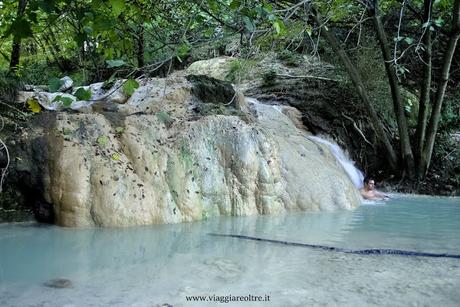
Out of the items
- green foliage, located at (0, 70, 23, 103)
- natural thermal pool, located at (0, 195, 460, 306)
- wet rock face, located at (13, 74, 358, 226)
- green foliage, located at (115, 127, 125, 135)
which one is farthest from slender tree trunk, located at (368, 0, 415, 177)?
green foliage, located at (0, 70, 23, 103)

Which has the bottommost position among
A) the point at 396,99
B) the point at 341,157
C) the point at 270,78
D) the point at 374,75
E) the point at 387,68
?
the point at 341,157

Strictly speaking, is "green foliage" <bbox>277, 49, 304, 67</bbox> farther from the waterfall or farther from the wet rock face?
the wet rock face

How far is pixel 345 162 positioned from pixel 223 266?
591cm

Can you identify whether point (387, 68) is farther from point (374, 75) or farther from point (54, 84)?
point (54, 84)

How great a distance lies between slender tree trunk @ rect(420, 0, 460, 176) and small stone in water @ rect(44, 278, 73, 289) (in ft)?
22.7

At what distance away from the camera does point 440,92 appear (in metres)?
7.83

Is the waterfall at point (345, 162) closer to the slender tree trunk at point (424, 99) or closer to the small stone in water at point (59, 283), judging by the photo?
the slender tree trunk at point (424, 99)

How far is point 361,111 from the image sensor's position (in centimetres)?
941

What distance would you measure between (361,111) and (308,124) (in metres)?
1.31

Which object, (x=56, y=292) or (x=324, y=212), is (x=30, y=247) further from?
(x=324, y=212)

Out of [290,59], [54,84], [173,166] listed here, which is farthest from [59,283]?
[290,59]

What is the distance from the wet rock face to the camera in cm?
475

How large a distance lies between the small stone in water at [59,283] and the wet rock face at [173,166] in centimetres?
195

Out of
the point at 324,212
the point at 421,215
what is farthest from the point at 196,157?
the point at 421,215
